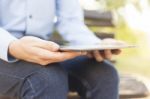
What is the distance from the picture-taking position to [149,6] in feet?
11.6

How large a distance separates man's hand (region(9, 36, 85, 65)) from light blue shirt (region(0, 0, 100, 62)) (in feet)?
0.43

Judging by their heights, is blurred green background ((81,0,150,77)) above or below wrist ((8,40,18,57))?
below

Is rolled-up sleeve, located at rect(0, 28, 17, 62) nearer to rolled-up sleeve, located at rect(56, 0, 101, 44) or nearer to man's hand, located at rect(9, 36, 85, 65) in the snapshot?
man's hand, located at rect(9, 36, 85, 65)

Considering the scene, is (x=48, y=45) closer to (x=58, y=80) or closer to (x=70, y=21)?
(x=58, y=80)

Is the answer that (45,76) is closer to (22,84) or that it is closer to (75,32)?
(22,84)

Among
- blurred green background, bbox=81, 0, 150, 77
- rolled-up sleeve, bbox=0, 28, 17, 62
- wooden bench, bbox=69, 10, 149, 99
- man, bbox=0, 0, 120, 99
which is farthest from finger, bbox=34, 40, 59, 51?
blurred green background, bbox=81, 0, 150, 77

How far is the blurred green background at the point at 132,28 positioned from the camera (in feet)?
9.79

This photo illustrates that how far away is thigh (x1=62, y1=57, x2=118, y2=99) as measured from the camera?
5.06 ft

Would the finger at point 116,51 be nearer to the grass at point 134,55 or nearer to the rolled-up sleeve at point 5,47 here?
the rolled-up sleeve at point 5,47

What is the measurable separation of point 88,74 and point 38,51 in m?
0.27

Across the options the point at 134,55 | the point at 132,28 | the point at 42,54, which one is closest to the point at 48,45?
the point at 42,54

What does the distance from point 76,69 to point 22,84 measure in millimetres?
301

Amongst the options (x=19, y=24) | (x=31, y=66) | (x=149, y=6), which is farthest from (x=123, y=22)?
(x=31, y=66)

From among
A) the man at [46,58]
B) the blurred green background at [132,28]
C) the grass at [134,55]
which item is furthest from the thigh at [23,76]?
the grass at [134,55]
